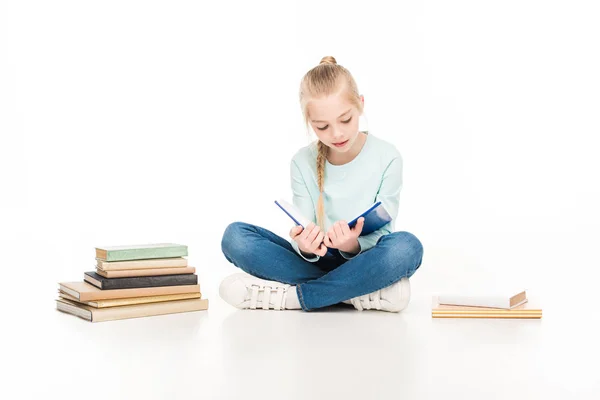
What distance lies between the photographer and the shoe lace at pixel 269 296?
10.6 ft

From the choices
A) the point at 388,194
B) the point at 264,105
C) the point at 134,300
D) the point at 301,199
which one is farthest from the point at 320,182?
the point at 264,105

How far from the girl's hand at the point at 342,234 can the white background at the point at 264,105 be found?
2.35 meters

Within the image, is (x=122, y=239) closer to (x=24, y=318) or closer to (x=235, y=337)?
(x=24, y=318)

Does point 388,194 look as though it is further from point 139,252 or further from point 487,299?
point 139,252

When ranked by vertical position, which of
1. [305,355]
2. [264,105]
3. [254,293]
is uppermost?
[264,105]

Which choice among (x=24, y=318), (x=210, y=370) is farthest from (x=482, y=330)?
(x=24, y=318)

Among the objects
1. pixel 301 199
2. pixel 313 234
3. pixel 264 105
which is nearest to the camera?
pixel 313 234

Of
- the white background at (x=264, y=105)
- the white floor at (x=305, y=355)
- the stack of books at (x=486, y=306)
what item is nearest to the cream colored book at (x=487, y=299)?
the stack of books at (x=486, y=306)

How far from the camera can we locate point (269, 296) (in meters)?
3.23

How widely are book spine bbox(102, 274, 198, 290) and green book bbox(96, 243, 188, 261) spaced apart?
0.07 meters

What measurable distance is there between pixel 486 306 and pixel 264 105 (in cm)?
304

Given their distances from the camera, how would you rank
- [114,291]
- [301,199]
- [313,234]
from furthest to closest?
[301,199], [114,291], [313,234]

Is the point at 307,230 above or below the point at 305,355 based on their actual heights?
above

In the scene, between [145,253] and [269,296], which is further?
[269,296]
